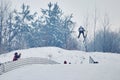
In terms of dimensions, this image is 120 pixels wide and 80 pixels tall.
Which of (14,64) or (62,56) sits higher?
(14,64)

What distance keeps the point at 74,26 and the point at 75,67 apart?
54159 millimetres

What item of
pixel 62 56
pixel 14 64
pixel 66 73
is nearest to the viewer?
pixel 66 73

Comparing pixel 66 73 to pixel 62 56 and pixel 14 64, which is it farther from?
pixel 62 56

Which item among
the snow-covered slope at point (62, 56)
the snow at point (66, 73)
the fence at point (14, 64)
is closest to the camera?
the snow at point (66, 73)

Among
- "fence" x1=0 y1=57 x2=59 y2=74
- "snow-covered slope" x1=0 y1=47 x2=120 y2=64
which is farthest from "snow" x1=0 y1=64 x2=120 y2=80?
"snow-covered slope" x1=0 y1=47 x2=120 y2=64

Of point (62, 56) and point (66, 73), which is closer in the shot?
point (66, 73)

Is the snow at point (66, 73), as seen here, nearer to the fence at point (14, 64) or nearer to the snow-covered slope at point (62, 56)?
the fence at point (14, 64)

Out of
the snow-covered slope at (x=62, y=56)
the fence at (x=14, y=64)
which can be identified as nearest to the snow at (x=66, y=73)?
the fence at (x=14, y=64)

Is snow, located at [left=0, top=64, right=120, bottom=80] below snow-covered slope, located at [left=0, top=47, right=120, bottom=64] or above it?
above

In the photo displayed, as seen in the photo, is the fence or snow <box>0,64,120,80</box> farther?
the fence

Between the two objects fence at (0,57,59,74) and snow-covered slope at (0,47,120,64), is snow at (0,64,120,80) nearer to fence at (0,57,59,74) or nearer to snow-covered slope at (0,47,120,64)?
fence at (0,57,59,74)

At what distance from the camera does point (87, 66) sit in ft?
80.0

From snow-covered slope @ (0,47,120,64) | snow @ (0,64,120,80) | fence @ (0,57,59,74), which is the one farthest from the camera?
snow-covered slope @ (0,47,120,64)

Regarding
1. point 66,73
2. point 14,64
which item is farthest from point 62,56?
point 66,73
